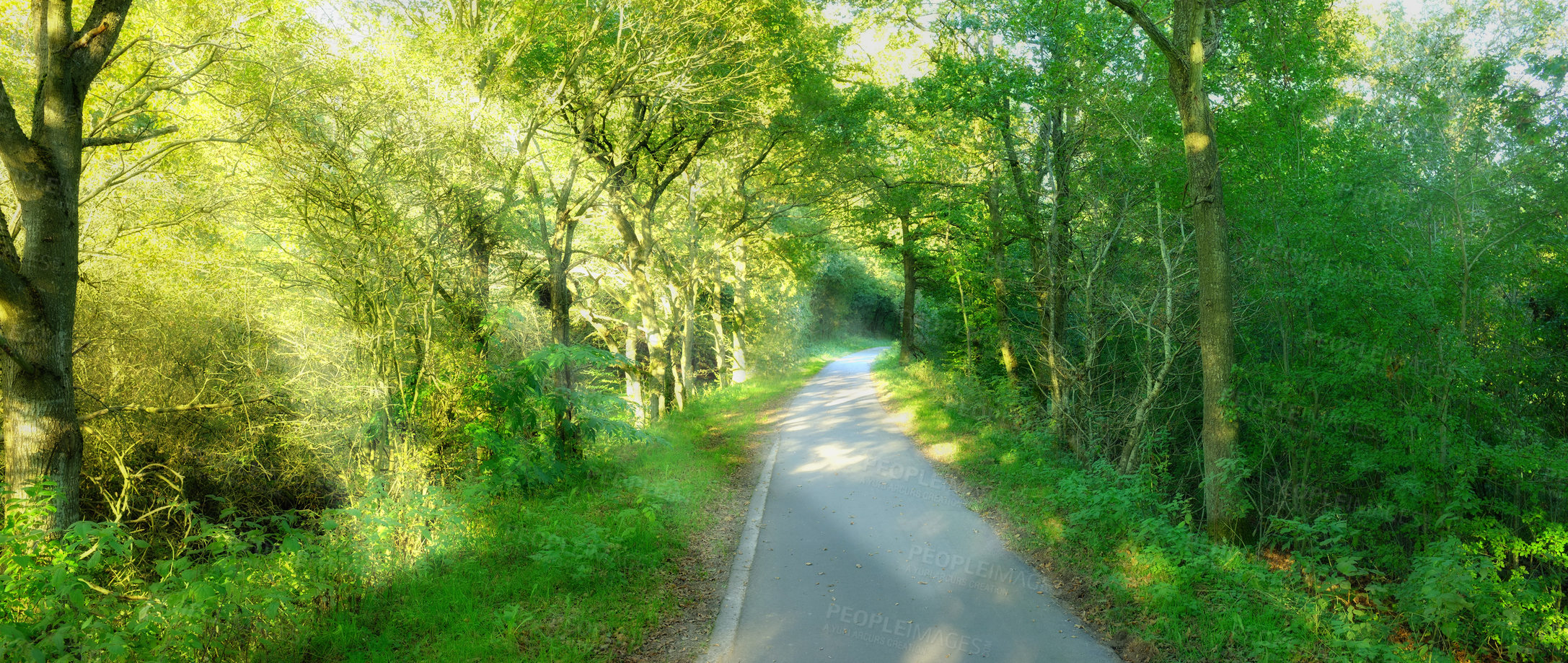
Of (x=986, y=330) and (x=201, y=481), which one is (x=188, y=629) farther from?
(x=986, y=330)

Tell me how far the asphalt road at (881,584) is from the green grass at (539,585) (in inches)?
30.7

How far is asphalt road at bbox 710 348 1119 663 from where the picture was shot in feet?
16.4

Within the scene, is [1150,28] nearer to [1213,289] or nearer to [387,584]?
[1213,289]

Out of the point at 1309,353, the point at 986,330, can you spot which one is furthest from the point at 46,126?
the point at 986,330

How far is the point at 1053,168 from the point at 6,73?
14.3 meters

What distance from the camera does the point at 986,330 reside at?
18844mm

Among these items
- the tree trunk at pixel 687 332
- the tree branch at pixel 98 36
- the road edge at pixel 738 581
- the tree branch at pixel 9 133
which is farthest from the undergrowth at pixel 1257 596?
the tree trunk at pixel 687 332

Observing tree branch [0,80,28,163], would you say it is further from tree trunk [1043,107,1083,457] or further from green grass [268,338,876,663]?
tree trunk [1043,107,1083,457]

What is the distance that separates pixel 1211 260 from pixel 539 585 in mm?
7251

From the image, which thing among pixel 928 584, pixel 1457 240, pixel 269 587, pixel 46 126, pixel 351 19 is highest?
pixel 351 19

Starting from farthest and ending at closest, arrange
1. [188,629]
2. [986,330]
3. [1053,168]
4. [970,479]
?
[986,330] < [1053,168] < [970,479] < [188,629]

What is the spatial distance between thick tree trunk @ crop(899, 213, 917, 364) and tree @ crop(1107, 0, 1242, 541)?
494 inches

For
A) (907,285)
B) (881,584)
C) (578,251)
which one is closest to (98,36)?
(578,251)

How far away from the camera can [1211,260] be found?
7.27 m
